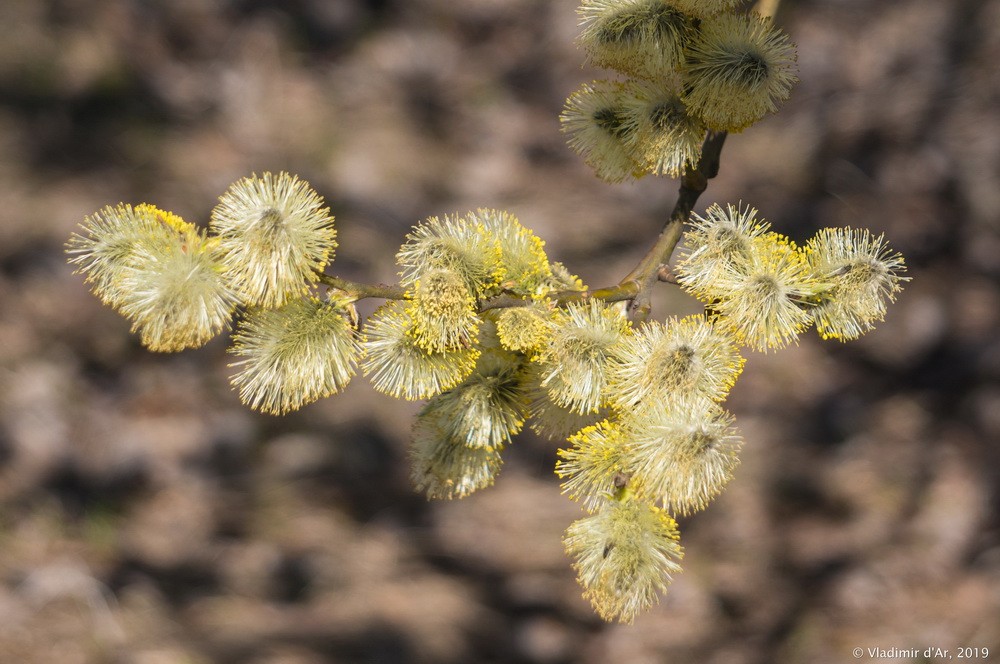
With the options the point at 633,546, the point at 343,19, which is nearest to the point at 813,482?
the point at 633,546

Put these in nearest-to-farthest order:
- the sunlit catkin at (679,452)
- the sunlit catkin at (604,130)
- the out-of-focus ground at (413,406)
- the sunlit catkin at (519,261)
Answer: the sunlit catkin at (679,452) → the sunlit catkin at (519,261) → the sunlit catkin at (604,130) → the out-of-focus ground at (413,406)

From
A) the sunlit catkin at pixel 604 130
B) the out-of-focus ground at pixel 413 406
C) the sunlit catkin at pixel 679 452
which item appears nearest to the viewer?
the sunlit catkin at pixel 679 452

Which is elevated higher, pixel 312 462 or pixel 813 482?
pixel 312 462

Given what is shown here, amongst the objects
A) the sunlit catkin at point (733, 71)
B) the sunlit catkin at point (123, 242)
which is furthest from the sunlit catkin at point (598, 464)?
the sunlit catkin at point (123, 242)

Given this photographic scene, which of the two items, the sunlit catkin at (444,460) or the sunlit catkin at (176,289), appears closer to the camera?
the sunlit catkin at (176,289)

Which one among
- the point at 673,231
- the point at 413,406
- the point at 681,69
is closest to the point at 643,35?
the point at 681,69

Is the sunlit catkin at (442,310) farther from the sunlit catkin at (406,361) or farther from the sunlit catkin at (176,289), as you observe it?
the sunlit catkin at (176,289)

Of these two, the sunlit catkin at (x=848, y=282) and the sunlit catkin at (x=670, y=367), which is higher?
the sunlit catkin at (x=848, y=282)

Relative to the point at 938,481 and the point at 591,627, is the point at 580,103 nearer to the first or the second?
the point at 591,627
